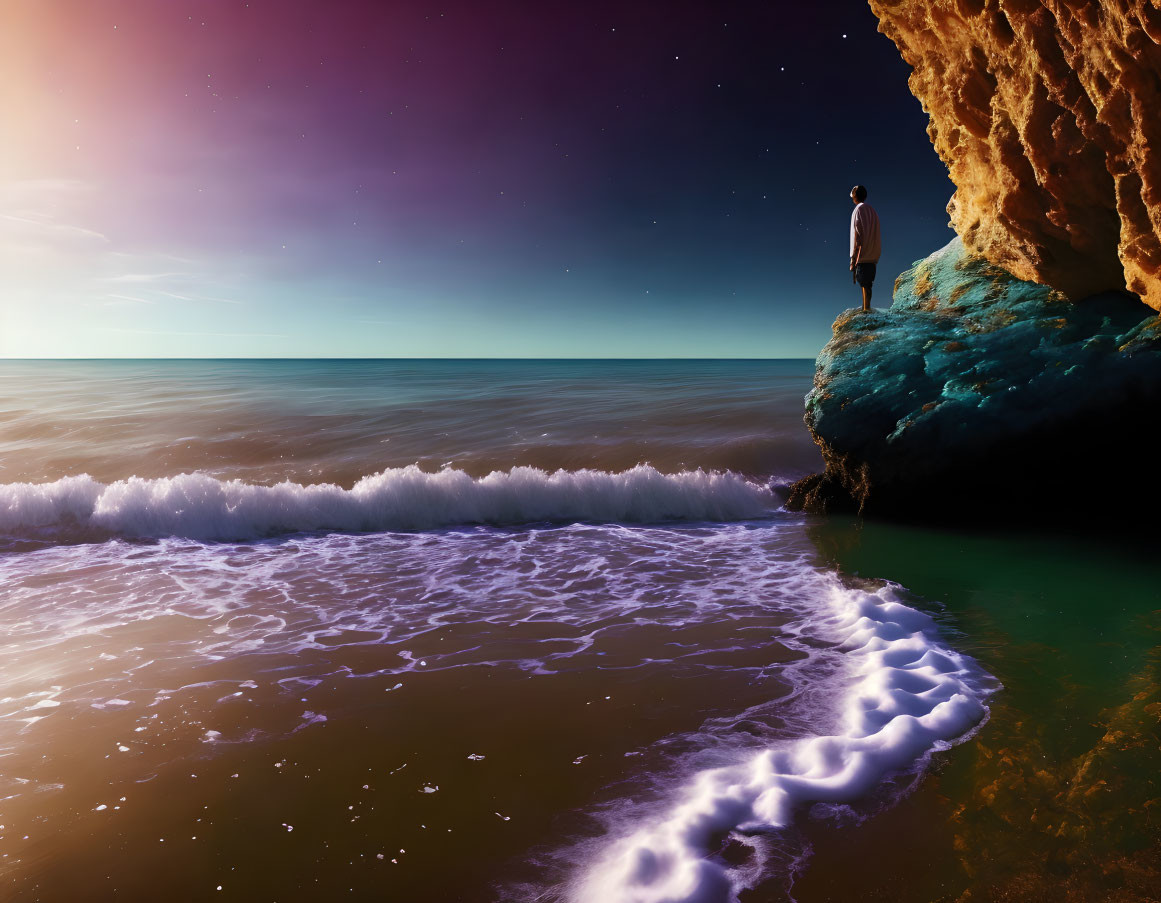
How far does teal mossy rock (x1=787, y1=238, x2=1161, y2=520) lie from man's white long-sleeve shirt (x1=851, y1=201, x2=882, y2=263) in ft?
4.47

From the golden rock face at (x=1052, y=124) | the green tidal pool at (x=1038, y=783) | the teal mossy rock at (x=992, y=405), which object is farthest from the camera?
the teal mossy rock at (x=992, y=405)

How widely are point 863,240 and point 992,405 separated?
3532 millimetres

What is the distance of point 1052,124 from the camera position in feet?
21.2

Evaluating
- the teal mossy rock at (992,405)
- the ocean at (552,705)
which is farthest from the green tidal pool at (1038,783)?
the teal mossy rock at (992,405)

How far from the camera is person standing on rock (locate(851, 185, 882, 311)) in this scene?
9.75 m

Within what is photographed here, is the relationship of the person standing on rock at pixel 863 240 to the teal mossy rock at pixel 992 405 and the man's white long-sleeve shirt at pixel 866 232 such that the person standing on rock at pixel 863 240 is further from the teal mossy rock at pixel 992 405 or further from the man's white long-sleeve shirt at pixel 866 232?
the teal mossy rock at pixel 992 405

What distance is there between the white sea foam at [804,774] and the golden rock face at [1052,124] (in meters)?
4.91

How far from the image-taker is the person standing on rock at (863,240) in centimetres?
975

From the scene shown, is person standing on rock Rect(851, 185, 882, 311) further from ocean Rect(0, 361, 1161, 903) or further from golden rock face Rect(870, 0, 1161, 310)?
ocean Rect(0, 361, 1161, 903)

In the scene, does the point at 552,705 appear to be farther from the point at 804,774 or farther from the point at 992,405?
the point at 992,405

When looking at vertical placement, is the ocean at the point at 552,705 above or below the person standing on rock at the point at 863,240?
below

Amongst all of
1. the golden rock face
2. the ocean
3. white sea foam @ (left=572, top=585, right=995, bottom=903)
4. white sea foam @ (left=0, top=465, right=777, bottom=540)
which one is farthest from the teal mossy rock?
white sea foam @ (left=572, top=585, right=995, bottom=903)

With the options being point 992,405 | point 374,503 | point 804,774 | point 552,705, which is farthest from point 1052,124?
point 374,503

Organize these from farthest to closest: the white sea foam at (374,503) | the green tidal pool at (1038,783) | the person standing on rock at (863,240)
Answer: the person standing on rock at (863,240) → the white sea foam at (374,503) → the green tidal pool at (1038,783)
